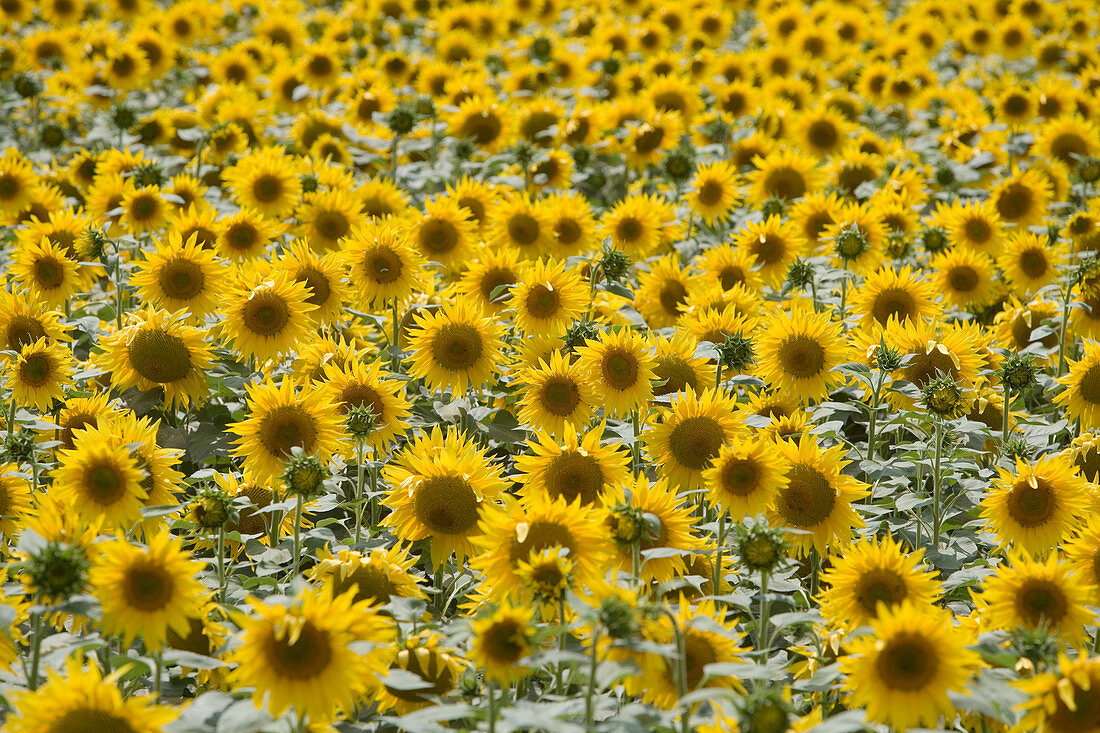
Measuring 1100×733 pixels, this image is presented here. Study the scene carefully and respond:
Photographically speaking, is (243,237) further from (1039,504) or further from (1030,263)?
(1030,263)

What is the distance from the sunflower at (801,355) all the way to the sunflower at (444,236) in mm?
1737

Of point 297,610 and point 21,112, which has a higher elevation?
point 297,610

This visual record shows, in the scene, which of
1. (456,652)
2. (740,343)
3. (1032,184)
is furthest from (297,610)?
(1032,184)

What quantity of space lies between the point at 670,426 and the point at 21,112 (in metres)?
7.81

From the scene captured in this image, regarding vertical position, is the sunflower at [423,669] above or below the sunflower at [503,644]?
below

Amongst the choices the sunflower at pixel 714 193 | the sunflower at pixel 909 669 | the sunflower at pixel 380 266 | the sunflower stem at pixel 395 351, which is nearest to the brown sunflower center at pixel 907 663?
the sunflower at pixel 909 669

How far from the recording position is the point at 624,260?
480cm

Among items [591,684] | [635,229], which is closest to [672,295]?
[635,229]

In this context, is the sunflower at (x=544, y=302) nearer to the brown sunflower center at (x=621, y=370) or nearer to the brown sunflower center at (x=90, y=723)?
the brown sunflower center at (x=621, y=370)

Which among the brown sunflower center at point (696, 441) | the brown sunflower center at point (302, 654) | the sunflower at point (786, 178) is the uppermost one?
the brown sunflower center at point (302, 654)

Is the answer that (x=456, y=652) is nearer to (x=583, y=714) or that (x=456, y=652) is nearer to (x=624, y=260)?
(x=583, y=714)

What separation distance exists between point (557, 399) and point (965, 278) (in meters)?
2.62

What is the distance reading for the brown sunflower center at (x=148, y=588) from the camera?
2.65 m

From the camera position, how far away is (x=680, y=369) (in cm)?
429
